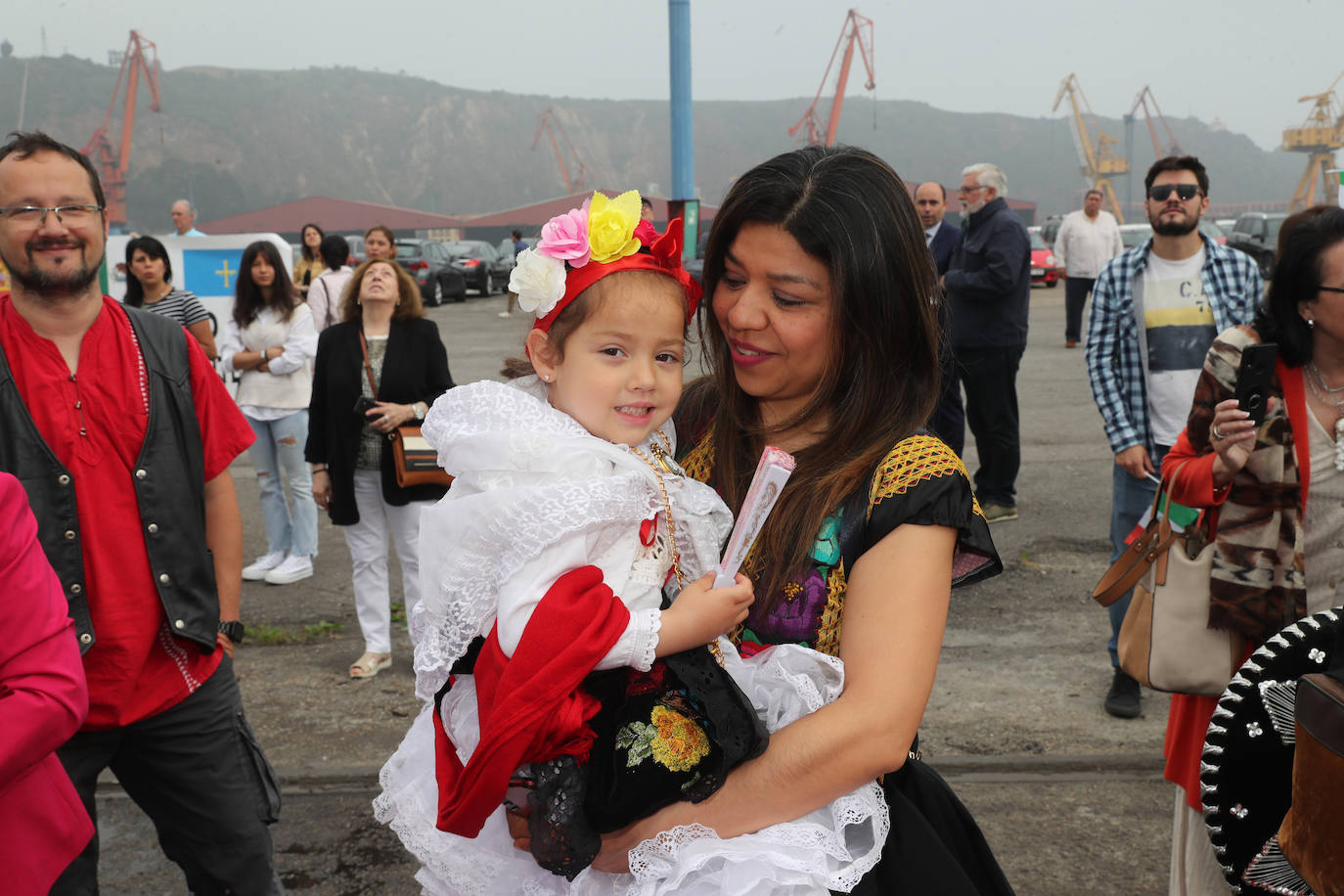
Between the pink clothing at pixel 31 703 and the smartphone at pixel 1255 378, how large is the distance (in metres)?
2.63

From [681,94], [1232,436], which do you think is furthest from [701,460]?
[681,94]

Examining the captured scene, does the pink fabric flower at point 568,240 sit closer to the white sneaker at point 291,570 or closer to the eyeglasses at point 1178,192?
the eyeglasses at point 1178,192

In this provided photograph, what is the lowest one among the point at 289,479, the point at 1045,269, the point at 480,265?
the point at 480,265

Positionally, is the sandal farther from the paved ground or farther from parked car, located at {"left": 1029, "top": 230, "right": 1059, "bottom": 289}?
parked car, located at {"left": 1029, "top": 230, "right": 1059, "bottom": 289}

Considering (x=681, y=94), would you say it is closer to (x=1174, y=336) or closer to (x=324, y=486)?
(x=324, y=486)

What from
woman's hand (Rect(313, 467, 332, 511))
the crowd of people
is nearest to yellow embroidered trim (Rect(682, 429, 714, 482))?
the crowd of people

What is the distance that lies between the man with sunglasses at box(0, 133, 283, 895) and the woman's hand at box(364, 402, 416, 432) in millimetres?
2083

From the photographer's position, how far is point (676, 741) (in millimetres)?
1552

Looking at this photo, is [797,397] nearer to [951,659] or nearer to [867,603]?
[867,603]

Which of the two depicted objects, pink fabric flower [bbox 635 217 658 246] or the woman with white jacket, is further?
the woman with white jacket

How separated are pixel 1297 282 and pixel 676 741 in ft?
7.21

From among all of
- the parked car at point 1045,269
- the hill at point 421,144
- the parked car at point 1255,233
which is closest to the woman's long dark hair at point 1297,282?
the parked car at point 1255,233

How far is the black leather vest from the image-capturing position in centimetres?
254

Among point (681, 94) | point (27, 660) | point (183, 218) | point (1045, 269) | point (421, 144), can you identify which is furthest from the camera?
point (421, 144)
